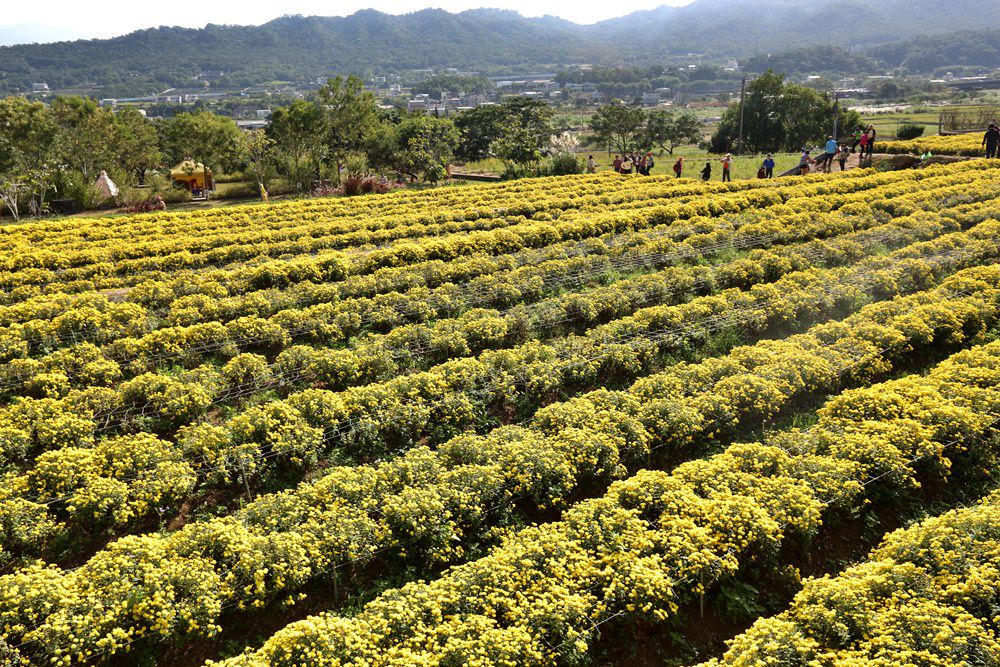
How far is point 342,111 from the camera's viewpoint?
139 feet

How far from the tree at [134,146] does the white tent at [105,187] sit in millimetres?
4944

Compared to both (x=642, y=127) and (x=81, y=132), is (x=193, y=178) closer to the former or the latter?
(x=81, y=132)

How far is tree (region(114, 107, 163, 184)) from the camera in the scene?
4562cm

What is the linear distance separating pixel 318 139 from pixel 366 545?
39134 millimetres

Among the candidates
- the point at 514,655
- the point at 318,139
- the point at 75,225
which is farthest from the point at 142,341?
the point at 318,139

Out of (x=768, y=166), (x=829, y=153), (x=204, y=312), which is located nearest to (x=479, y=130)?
(x=768, y=166)

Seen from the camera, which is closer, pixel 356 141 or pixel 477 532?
pixel 477 532

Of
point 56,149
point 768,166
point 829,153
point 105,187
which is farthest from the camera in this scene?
point 105,187

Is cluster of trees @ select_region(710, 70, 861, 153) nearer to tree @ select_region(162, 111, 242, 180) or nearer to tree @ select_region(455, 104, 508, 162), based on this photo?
tree @ select_region(455, 104, 508, 162)

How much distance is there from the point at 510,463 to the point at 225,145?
151 feet

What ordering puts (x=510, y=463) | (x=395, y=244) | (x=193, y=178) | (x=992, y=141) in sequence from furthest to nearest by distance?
(x=193, y=178)
(x=992, y=141)
(x=395, y=244)
(x=510, y=463)

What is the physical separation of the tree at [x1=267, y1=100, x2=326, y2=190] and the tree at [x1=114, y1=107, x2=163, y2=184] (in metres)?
11.8

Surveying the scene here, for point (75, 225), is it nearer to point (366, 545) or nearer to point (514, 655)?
point (366, 545)

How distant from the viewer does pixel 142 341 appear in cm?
1351
